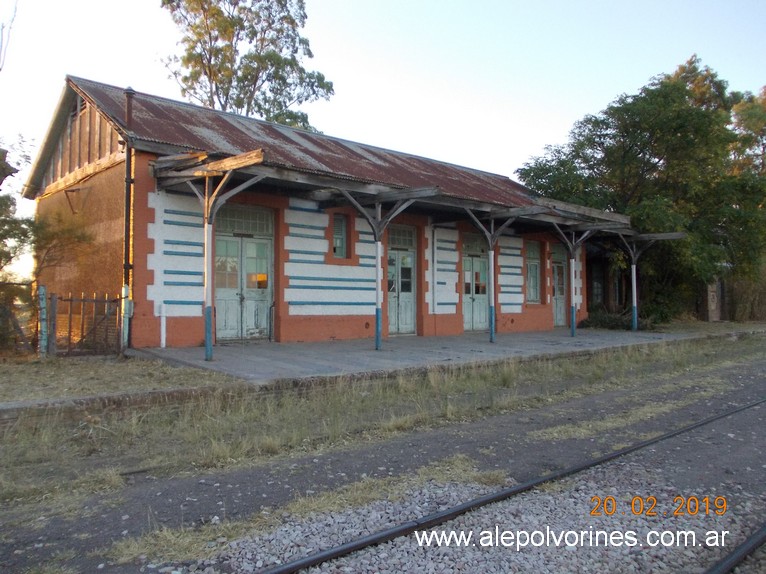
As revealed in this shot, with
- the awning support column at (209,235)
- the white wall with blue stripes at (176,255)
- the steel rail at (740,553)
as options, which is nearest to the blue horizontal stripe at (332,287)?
the white wall with blue stripes at (176,255)

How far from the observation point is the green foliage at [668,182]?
1920 cm

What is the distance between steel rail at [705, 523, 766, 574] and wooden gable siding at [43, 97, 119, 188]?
11894 millimetres

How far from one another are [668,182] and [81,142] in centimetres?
1739

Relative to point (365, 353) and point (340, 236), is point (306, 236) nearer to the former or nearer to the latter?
point (340, 236)

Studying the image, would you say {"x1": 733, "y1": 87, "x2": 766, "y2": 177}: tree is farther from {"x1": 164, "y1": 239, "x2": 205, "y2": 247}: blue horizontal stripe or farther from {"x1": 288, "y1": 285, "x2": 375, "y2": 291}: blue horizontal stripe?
{"x1": 164, "y1": 239, "x2": 205, "y2": 247}: blue horizontal stripe

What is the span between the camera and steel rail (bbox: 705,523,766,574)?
11.0ft

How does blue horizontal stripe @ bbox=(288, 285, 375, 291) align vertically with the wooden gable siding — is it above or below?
below

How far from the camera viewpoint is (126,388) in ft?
25.4

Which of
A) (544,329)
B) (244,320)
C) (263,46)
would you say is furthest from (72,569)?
(263,46)

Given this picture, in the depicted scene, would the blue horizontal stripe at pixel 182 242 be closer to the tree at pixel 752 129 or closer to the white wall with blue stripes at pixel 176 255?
the white wall with blue stripes at pixel 176 255

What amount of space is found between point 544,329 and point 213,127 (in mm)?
11758

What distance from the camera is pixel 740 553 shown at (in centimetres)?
352

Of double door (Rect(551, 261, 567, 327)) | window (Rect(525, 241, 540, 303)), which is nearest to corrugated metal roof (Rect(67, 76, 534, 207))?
window (Rect(525, 241, 540, 303))

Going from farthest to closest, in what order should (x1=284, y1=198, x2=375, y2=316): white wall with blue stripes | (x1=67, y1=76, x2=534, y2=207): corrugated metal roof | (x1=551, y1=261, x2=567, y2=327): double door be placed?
(x1=551, y1=261, x2=567, y2=327): double door
(x1=284, y1=198, x2=375, y2=316): white wall with blue stripes
(x1=67, y1=76, x2=534, y2=207): corrugated metal roof
